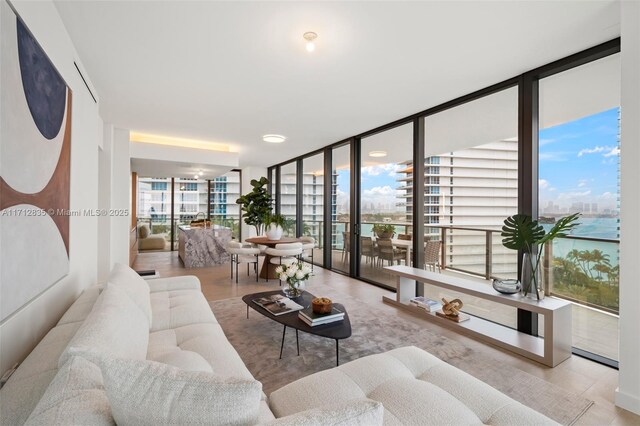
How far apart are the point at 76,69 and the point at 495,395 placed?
12.1ft

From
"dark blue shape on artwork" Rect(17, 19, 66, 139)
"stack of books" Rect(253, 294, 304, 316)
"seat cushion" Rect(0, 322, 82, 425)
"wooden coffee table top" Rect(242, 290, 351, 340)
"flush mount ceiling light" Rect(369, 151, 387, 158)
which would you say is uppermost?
"flush mount ceiling light" Rect(369, 151, 387, 158)

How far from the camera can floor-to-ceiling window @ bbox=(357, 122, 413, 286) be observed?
4.70 m

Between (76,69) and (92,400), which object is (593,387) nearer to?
(92,400)

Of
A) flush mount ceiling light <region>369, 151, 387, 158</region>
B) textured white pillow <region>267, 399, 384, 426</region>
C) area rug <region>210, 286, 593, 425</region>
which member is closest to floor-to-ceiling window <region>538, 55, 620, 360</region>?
Result: area rug <region>210, 286, 593, 425</region>

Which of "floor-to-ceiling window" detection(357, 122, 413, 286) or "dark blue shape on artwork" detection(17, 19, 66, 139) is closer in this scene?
"dark blue shape on artwork" detection(17, 19, 66, 139)

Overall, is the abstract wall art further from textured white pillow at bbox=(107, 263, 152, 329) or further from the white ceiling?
the white ceiling

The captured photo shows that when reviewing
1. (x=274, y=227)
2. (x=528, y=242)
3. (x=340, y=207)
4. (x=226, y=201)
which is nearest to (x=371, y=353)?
(x=528, y=242)

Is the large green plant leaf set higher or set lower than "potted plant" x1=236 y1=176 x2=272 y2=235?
lower

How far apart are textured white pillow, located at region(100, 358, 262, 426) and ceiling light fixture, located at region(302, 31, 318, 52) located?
2374 millimetres

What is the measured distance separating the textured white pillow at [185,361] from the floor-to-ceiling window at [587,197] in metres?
3.25

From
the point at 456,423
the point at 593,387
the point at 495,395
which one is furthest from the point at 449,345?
the point at 456,423

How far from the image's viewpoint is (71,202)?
7.30ft

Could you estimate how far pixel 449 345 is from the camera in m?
2.86

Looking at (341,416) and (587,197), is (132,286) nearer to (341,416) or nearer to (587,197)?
(341,416)
